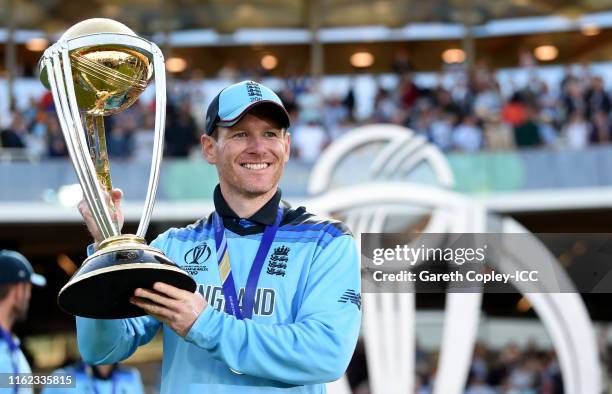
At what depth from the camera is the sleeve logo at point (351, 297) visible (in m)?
2.63

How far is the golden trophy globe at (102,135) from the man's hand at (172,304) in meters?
0.02

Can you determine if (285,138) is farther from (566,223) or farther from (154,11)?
(154,11)

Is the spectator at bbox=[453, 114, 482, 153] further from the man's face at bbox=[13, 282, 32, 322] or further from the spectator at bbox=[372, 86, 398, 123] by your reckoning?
the man's face at bbox=[13, 282, 32, 322]

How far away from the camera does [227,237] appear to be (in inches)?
107

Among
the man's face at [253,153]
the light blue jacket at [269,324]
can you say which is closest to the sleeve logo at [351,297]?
the light blue jacket at [269,324]

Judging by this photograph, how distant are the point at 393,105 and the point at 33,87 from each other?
7.28 m

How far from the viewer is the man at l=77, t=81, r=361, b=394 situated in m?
2.52

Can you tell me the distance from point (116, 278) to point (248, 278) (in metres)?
0.40

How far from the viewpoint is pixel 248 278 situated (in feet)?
8.61

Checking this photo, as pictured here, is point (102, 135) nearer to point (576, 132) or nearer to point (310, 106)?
point (310, 106)

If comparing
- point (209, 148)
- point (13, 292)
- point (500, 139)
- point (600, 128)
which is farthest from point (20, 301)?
point (600, 128)

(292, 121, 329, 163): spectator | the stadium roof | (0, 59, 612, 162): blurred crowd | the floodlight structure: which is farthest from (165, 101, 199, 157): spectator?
the stadium roof

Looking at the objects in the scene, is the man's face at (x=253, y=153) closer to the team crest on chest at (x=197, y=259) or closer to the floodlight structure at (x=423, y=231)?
the team crest on chest at (x=197, y=259)

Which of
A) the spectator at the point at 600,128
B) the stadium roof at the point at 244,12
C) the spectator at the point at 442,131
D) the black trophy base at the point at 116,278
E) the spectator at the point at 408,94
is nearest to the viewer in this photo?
the black trophy base at the point at 116,278
